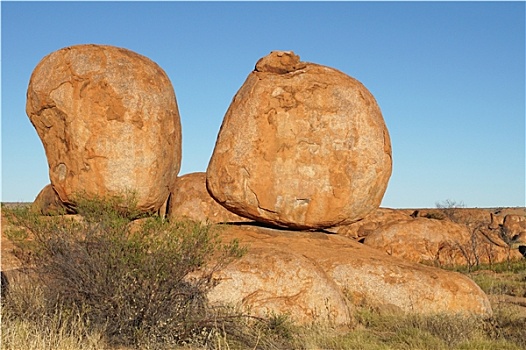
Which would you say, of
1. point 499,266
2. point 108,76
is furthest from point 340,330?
point 499,266

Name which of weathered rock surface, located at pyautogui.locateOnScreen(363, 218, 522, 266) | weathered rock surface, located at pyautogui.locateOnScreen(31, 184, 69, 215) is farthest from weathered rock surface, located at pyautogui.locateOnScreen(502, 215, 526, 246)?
weathered rock surface, located at pyautogui.locateOnScreen(31, 184, 69, 215)

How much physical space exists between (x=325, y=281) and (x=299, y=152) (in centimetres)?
215

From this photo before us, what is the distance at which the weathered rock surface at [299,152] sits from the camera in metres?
9.93

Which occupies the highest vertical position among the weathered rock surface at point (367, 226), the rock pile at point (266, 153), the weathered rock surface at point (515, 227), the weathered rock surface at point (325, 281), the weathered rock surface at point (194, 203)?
the rock pile at point (266, 153)

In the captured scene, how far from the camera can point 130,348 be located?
6.56 m

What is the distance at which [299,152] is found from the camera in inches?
391

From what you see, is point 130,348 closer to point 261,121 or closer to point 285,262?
point 285,262

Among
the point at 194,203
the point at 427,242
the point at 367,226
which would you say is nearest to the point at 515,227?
the point at 367,226

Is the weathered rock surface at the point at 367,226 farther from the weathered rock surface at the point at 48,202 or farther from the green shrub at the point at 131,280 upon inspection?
the green shrub at the point at 131,280

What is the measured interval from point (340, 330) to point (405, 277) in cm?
170

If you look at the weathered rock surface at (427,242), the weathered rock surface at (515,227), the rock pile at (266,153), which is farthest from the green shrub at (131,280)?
the weathered rock surface at (515,227)

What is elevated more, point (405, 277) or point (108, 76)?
point (108, 76)

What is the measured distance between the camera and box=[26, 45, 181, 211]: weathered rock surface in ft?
31.4

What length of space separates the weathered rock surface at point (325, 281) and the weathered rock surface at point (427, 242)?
171 inches
